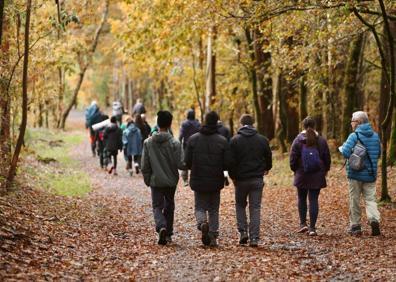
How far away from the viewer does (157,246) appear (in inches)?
401

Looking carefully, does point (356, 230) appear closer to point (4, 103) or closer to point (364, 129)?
point (364, 129)

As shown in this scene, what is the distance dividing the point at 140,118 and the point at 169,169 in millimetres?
12105

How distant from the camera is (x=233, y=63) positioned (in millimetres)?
31031

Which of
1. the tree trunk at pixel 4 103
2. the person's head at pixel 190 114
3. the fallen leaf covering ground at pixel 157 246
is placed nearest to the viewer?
the fallen leaf covering ground at pixel 157 246

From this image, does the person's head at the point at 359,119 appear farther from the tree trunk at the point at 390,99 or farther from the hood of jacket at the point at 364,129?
the tree trunk at the point at 390,99

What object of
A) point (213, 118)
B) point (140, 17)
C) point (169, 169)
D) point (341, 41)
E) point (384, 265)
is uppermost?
point (140, 17)

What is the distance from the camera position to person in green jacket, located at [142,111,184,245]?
10287 mm

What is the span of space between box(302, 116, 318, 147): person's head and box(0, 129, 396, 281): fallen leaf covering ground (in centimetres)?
177

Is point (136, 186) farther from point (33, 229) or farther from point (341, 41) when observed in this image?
point (33, 229)

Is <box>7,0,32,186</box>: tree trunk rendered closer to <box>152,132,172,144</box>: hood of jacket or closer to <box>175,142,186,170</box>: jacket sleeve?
<box>152,132,172,144</box>: hood of jacket

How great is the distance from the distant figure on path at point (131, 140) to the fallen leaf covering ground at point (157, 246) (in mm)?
5553

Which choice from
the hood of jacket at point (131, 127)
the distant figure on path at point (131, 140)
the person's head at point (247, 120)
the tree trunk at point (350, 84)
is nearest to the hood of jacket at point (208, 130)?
the person's head at point (247, 120)

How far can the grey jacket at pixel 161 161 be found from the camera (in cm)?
1029

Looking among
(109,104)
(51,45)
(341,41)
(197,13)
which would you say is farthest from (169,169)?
(109,104)
